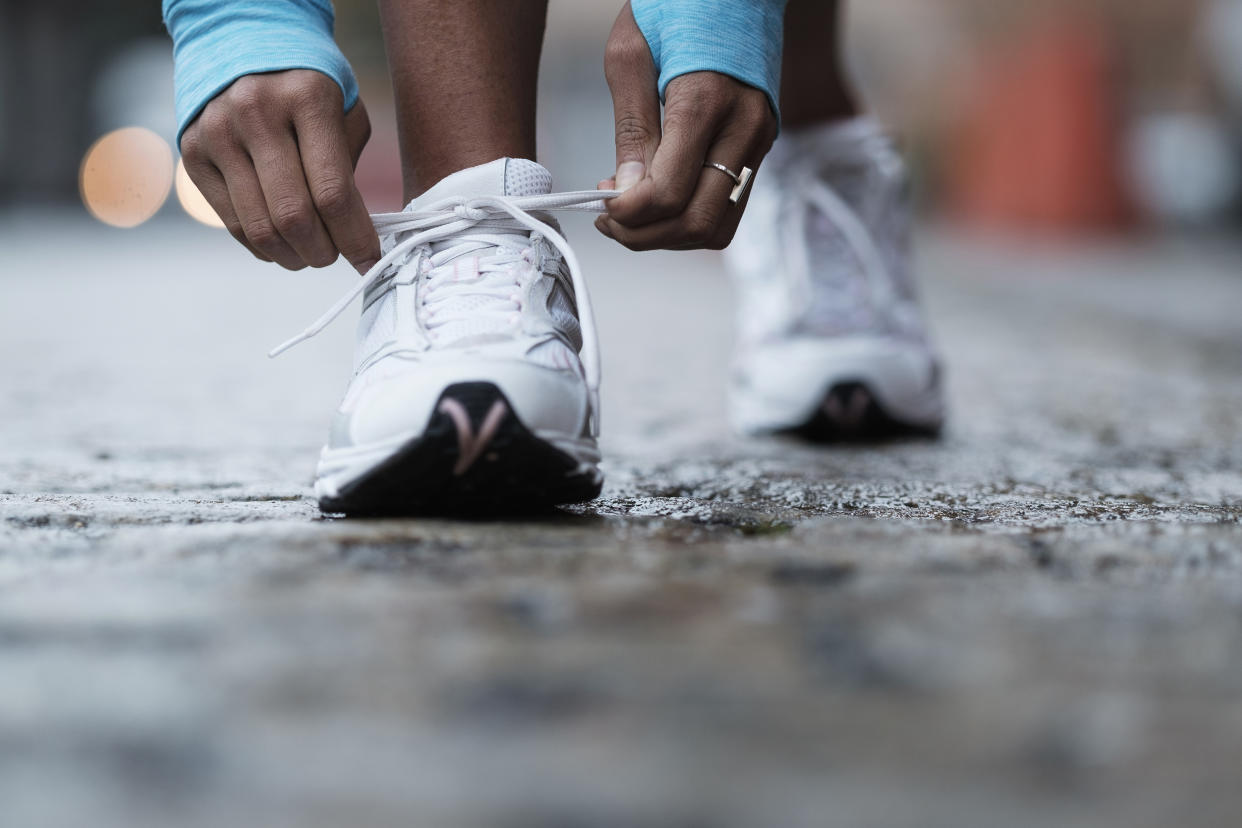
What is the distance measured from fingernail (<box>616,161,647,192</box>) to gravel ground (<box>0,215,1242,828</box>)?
0.70ft

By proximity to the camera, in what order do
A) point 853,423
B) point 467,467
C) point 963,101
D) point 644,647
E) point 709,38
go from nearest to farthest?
point 644,647 < point 467,467 < point 709,38 < point 853,423 < point 963,101

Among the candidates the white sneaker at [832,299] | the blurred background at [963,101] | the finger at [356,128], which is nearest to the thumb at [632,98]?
the finger at [356,128]

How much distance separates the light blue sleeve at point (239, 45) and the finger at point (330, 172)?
0.13 feet

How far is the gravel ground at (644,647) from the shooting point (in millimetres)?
363

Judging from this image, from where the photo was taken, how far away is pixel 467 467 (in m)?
0.67

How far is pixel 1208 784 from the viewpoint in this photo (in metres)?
0.36

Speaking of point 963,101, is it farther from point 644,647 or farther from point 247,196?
point 644,647

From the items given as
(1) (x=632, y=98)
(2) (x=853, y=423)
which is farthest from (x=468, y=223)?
(2) (x=853, y=423)

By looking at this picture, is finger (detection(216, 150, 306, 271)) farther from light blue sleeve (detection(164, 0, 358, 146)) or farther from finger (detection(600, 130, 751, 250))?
finger (detection(600, 130, 751, 250))

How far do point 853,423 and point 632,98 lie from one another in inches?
20.3

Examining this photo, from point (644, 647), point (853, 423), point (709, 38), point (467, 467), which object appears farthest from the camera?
point (853, 423)

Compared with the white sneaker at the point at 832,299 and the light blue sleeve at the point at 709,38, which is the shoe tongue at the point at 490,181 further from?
the white sneaker at the point at 832,299

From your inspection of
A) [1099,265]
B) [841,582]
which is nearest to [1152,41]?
[1099,265]

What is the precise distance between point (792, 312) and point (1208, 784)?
2.93 feet
